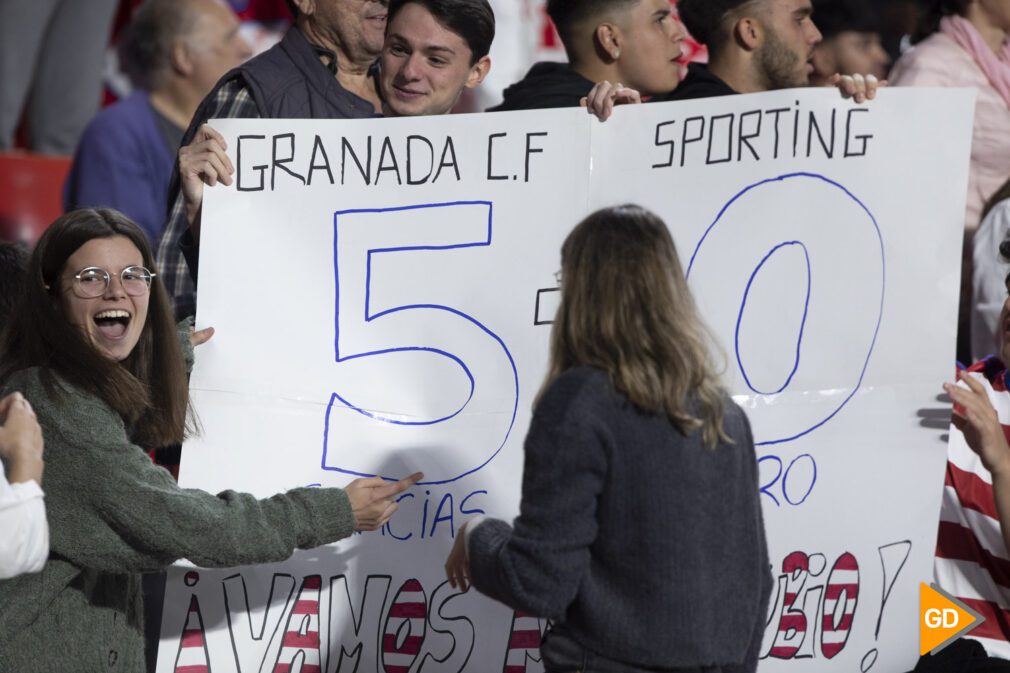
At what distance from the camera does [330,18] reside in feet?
12.8

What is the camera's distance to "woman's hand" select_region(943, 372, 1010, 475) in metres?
3.39

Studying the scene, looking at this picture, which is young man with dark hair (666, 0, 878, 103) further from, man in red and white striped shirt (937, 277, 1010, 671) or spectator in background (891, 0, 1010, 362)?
man in red and white striped shirt (937, 277, 1010, 671)

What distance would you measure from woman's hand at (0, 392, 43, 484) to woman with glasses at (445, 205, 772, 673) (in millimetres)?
852

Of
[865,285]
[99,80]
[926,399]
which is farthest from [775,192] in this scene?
[99,80]

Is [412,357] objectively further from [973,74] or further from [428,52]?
[973,74]

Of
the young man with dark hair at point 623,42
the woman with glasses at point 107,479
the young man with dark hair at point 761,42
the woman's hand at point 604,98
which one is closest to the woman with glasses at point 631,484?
the woman with glasses at point 107,479

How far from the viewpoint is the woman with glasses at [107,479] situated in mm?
2783

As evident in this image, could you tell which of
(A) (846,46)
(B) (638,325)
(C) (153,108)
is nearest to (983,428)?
(B) (638,325)

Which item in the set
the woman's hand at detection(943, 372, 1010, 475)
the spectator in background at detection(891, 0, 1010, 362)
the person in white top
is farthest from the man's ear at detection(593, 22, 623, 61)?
the person in white top

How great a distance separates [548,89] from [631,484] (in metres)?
1.88

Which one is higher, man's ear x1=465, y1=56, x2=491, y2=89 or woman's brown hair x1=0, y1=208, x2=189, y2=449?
man's ear x1=465, y1=56, x2=491, y2=89

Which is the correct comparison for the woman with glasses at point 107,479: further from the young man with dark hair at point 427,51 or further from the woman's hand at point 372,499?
the young man with dark hair at point 427,51

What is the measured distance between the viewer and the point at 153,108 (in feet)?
19.6

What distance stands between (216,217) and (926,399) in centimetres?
177
